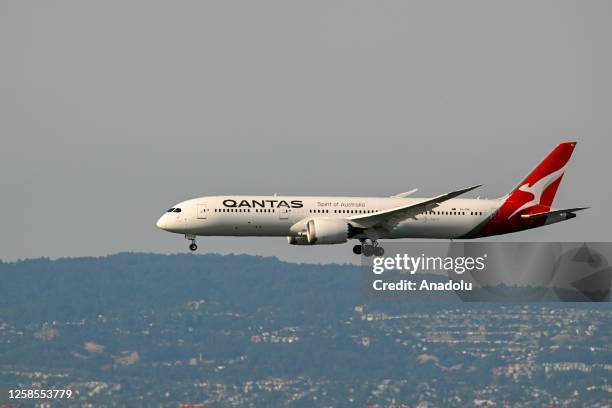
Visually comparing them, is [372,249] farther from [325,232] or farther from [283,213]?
[283,213]

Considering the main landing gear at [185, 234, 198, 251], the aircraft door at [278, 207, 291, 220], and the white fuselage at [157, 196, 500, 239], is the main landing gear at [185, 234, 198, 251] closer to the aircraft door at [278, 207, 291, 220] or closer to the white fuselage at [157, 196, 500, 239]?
the white fuselage at [157, 196, 500, 239]

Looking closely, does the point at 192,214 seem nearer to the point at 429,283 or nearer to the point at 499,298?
the point at 499,298

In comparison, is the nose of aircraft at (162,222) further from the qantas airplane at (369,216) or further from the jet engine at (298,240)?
the jet engine at (298,240)

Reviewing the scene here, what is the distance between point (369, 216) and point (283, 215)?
622cm

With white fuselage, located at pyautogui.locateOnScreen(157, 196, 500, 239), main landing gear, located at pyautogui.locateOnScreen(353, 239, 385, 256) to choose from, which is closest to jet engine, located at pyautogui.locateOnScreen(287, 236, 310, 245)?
white fuselage, located at pyautogui.locateOnScreen(157, 196, 500, 239)

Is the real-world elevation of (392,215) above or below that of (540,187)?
below

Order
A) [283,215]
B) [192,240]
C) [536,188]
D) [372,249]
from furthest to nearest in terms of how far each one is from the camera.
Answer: [536,188], [372,249], [192,240], [283,215]

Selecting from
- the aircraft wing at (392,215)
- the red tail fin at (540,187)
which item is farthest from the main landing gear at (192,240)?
the red tail fin at (540,187)

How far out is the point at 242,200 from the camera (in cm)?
9844

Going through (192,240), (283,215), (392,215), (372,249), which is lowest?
(372,249)

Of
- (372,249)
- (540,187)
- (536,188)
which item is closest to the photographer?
(372,249)

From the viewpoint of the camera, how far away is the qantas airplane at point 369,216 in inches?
3863

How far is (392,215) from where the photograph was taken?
100562 millimetres

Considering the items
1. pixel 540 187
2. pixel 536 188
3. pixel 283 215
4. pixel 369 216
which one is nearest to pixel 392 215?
pixel 369 216
